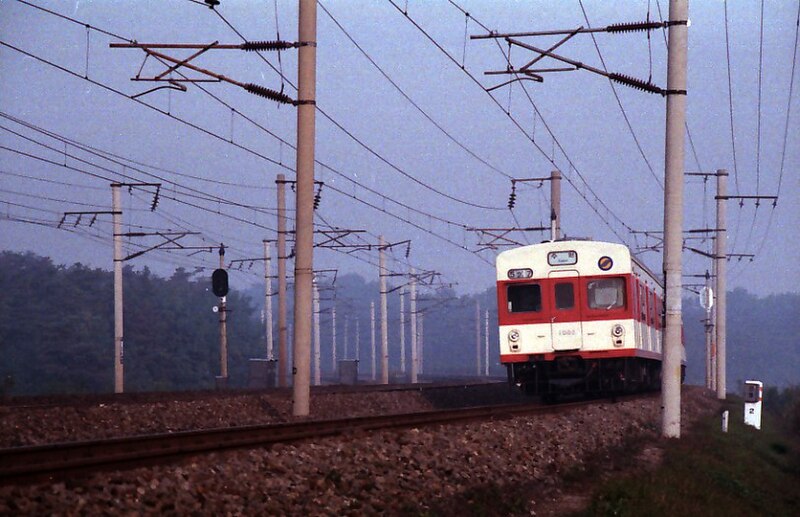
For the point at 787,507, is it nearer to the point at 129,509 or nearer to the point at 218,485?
the point at 218,485

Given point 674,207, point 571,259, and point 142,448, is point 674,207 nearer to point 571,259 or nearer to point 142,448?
Answer: point 571,259

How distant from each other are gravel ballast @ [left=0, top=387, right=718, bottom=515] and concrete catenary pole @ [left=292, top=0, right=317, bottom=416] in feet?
10.2

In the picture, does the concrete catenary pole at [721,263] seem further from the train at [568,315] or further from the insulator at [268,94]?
the insulator at [268,94]

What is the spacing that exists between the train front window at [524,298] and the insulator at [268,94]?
783 centimetres

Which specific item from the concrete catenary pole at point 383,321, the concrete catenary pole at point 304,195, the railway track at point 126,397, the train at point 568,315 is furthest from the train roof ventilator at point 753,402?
the concrete catenary pole at point 383,321

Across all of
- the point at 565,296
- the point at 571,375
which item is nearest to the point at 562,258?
the point at 565,296

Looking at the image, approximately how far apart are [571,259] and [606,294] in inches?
42.8

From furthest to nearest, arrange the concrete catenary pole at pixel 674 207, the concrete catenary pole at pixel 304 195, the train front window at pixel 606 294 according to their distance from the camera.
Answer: the train front window at pixel 606 294 < the concrete catenary pole at pixel 304 195 < the concrete catenary pole at pixel 674 207

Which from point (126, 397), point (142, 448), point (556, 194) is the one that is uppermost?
point (556, 194)

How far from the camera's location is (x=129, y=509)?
25.6ft

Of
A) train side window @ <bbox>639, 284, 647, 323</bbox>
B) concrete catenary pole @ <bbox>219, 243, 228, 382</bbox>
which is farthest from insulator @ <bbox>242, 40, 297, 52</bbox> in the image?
concrete catenary pole @ <bbox>219, 243, 228, 382</bbox>

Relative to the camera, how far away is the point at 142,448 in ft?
38.2

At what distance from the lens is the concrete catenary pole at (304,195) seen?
60.0ft

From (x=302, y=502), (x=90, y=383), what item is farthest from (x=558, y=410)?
(x=90, y=383)
